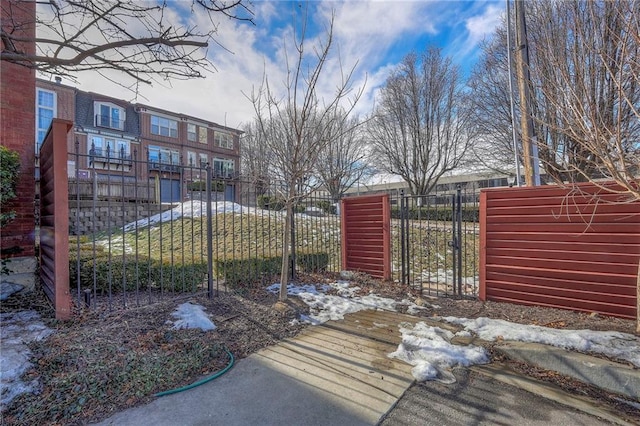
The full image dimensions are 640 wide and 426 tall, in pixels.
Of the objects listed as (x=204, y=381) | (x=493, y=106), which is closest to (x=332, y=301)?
(x=204, y=381)

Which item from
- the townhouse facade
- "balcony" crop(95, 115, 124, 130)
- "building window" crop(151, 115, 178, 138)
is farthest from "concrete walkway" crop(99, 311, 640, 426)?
"building window" crop(151, 115, 178, 138)

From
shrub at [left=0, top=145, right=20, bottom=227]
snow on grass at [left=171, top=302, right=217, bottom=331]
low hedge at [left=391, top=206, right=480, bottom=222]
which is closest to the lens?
snow on grass at [left=171, top=302, right=217, bottom=331]

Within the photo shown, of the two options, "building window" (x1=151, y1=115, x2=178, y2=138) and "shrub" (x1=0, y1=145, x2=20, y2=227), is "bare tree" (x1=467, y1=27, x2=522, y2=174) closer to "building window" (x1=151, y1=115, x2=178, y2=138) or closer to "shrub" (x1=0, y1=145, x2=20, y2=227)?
"shrub" (x1=0, y1=145, x2=20, y2=227)

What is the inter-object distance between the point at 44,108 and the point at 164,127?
728 centimetres

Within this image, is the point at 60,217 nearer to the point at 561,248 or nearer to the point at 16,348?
the point at 16,348

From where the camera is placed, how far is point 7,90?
395 centimetres

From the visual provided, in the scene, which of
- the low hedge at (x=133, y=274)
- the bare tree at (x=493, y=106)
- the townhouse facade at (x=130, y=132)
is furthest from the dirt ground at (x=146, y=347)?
the townhouse facade at (x=130, y=132)

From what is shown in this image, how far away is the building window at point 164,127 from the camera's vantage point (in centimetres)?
2401

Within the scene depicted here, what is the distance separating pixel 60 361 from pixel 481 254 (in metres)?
5.33

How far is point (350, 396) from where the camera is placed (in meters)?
2.35

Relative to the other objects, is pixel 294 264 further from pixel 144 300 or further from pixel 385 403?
pixel 385 403

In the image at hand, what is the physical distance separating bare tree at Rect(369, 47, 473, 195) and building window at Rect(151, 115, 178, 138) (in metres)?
17.3

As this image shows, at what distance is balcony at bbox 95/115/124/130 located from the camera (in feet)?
70.5

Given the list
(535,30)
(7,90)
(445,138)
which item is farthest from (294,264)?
(445,138)
